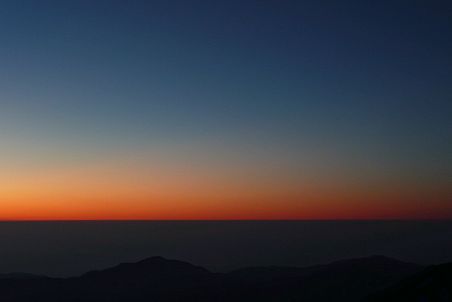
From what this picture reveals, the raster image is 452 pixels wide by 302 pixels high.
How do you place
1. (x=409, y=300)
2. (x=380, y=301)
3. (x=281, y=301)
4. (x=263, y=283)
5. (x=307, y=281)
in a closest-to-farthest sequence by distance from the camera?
(x=409, y=300) < (x=380, y=301) < (x=281, y=301) < (x=307, y=281) < (x=263, y=283)

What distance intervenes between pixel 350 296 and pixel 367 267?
3998cm

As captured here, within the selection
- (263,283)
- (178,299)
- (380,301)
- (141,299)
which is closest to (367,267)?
(263,283)

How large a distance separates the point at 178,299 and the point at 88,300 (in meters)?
37.1

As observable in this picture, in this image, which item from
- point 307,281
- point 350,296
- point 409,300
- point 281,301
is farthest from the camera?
point 307,281

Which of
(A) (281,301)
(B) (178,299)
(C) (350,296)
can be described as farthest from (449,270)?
(B) (178,299)

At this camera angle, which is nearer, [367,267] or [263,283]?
[367,267]

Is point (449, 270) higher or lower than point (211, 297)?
higher

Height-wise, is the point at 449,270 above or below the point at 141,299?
above

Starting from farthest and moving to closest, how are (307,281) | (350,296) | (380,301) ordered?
(307,281), (350,296), (380,301)

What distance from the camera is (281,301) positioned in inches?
5891

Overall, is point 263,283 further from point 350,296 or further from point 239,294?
point 350,296

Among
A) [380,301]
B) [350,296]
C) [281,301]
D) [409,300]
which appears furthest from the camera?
[281,301]

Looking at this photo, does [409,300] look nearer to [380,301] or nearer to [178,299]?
[380,301]

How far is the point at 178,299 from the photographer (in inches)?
6914
